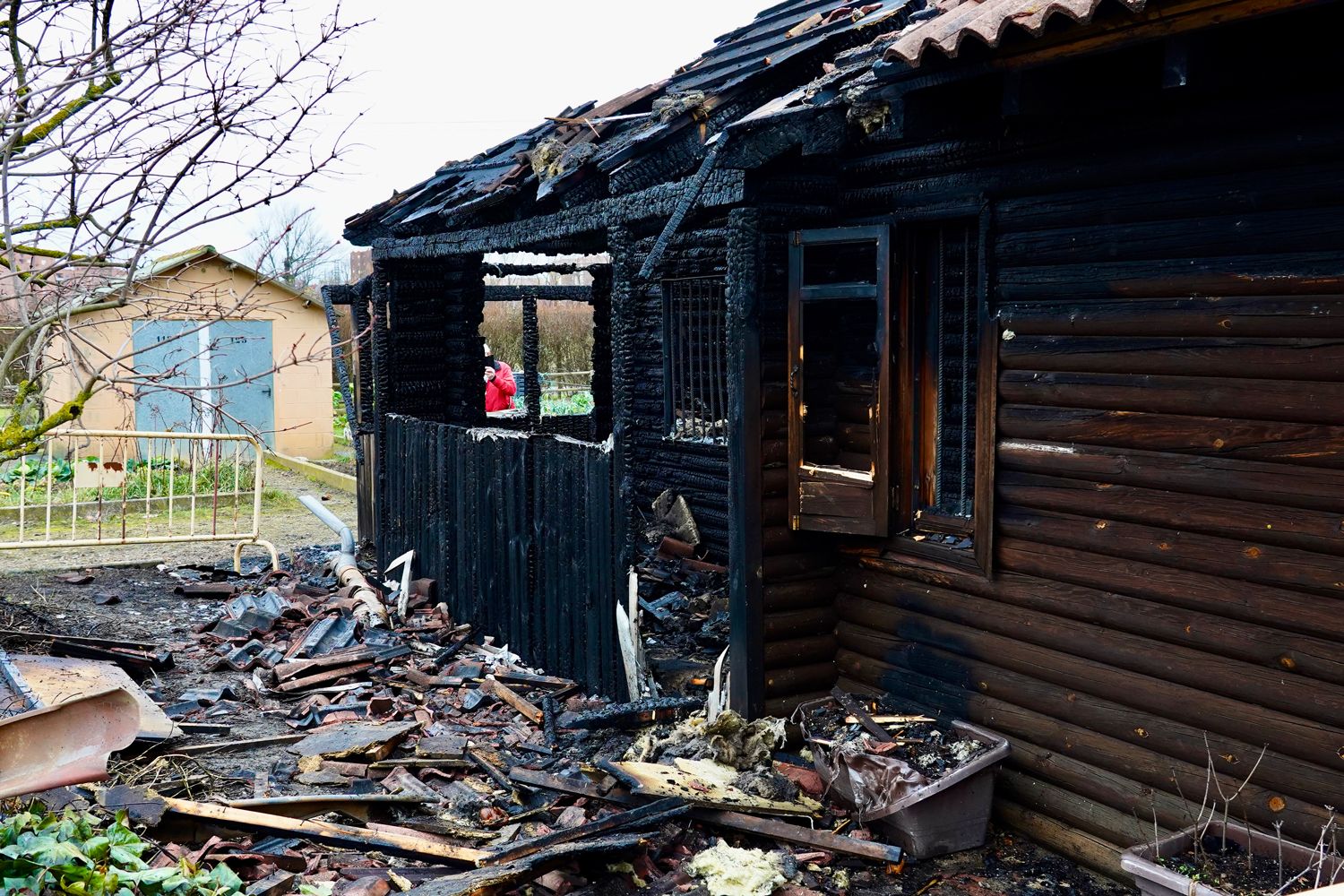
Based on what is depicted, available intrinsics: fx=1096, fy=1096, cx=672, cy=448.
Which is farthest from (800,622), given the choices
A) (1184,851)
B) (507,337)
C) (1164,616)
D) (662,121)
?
(507,337)

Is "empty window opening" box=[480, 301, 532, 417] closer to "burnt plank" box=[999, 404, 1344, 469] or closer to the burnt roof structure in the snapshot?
the burnt roof structure

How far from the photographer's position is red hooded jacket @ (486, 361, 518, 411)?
19.2 metres

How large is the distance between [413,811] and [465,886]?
1.28 metres

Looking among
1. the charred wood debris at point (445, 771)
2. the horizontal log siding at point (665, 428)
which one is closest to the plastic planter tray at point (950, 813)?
the charred wood debris at point (445, 771)

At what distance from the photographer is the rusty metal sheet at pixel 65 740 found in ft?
13.6

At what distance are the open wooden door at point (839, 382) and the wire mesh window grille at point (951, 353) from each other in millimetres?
341

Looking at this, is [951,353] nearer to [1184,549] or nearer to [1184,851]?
[1184,549]

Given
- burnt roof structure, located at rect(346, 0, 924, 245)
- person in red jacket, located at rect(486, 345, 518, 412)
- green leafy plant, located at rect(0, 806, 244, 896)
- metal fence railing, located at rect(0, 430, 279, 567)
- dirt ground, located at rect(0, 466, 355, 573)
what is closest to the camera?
green leafy plant, located at rect(0, 806, 244, 896)

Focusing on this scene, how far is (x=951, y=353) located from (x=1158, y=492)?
1.60 meters

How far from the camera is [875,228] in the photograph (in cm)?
573

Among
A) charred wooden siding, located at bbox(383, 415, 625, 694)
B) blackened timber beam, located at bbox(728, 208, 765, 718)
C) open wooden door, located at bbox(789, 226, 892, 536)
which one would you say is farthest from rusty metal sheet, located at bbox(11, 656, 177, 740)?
open wooden door, located at bbox(789, 226, 892, 536)

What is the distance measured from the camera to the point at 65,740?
4.31 metres

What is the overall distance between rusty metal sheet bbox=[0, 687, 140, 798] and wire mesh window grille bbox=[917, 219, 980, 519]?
4177 millimetres

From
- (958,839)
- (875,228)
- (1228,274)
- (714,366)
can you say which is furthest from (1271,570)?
(714,366)
